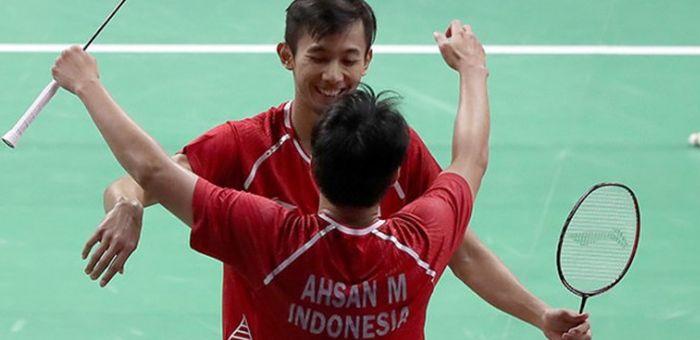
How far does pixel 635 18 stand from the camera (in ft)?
29.9

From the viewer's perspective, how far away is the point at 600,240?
4328 millimetres

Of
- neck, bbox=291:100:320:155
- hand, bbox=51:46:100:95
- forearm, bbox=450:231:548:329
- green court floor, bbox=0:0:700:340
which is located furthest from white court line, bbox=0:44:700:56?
hand, bbox=51:46:100:95

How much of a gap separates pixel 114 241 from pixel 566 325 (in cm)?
132

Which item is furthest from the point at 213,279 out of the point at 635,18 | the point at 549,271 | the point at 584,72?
the point at 635,18

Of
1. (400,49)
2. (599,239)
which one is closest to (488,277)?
(599,239)

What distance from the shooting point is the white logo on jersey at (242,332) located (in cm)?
407

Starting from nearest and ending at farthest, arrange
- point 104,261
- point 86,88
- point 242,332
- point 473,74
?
point 104,261, point 86,88, point 473,74, point 242,332

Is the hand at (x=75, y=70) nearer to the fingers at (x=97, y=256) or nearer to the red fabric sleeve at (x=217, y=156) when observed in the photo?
the fingers at (x=97, y=256)

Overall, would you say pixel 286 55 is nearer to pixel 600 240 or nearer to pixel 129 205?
pixel 129 205

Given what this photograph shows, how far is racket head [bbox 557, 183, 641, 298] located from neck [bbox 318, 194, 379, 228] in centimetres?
85

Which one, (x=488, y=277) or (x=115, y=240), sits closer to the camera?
(x=115, y=240)

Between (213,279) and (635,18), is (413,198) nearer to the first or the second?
(213,279)

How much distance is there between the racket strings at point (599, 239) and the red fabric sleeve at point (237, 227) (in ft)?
3.48

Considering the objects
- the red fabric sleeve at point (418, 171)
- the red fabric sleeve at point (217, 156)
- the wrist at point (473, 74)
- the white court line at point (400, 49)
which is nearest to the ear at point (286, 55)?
the red fabric sleeve at point (217, 156)
